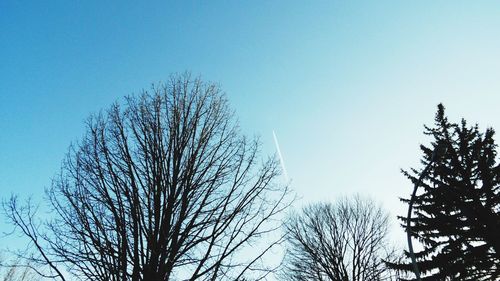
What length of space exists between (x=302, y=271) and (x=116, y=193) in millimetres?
19561

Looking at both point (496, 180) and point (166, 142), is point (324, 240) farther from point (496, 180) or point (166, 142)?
point (166, 142)

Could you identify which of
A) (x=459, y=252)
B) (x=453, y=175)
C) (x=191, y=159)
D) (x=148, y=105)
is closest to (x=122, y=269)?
(x=191, y=159)

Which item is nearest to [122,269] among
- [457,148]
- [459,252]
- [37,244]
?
[37,244]

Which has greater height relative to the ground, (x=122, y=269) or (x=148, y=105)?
(x=148, y=105)

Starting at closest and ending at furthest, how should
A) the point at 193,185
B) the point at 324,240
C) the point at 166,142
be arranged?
1. the point at 193,185
2. the point at 166,142
3. the point at 324,240

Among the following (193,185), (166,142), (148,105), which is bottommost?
(193,185)

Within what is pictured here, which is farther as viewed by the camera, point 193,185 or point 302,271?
point 302,271

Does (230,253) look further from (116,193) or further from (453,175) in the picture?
(453,175)

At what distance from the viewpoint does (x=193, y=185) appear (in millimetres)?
6043

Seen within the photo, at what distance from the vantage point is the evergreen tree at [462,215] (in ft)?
43.0

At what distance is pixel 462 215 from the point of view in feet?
45.9

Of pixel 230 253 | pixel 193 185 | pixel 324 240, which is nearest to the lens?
pixel 230 253

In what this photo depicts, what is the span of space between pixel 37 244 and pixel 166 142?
9.85 ft

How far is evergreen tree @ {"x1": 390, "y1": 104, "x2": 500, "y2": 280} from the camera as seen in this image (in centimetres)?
1312
